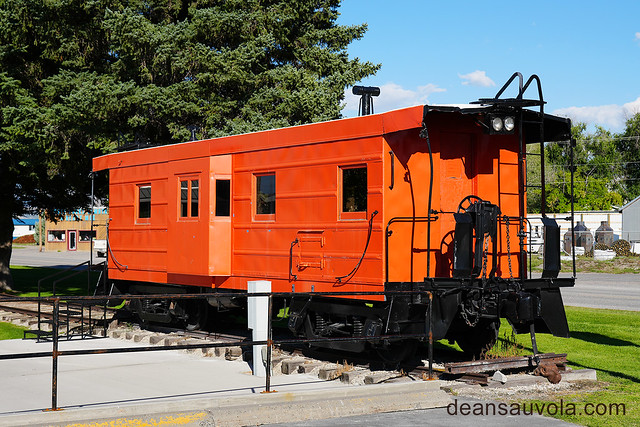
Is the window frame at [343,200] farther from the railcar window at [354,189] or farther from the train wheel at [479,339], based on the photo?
the train wheel at [479,339]

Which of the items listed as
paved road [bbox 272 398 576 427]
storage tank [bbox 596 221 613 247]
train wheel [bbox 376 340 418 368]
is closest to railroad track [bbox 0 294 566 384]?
train wheel [bbox 376 340 418 368]

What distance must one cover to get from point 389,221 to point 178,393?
11.7 ft

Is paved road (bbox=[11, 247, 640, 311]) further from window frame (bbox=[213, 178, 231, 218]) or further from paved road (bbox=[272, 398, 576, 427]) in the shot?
paved road (bbox=[272, 398, 576, 427])

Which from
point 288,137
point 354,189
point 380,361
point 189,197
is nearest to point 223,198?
point 189,197

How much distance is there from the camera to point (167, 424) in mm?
7031

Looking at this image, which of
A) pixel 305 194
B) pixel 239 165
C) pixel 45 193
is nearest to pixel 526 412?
pixel 305 194

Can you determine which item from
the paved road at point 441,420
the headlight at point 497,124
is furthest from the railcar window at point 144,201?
the paved road at point 441,420

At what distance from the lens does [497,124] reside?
1044 centimetres

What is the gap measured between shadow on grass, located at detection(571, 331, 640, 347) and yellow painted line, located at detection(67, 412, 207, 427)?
9180 millimetres

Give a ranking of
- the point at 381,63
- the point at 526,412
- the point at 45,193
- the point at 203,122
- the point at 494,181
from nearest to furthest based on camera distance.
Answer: the point at 526,412
the point at 494,181
the point at 203,122
the point at 381,63
the point at 45,193

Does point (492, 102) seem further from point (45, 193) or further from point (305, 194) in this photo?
point (45, 193)

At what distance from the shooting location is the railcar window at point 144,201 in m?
15.6

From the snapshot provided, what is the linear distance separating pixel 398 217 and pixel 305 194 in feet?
6.17

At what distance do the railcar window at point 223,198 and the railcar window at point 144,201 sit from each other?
8.45 ft
